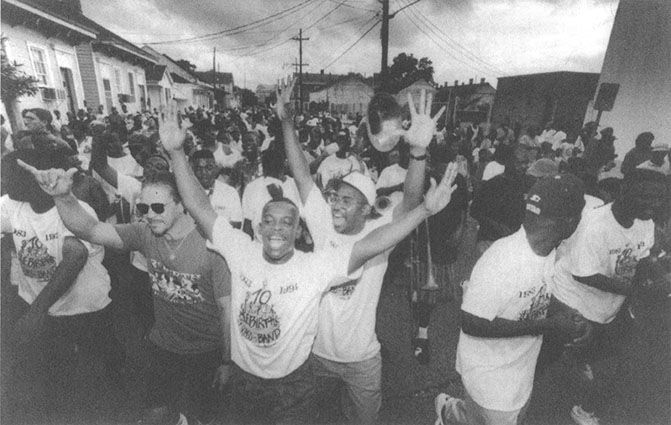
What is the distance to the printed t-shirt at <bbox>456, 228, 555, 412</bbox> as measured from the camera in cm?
208

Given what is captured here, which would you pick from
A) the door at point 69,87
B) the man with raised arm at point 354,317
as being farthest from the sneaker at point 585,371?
the door at point 69,87

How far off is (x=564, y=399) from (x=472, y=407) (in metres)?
1.70

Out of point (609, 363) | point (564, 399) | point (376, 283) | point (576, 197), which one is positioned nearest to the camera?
point (576, 197)

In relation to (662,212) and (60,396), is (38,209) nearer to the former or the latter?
(60,396)

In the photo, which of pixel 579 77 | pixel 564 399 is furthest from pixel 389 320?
pixel 579 77

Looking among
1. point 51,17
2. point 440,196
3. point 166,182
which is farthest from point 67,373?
point 51,17

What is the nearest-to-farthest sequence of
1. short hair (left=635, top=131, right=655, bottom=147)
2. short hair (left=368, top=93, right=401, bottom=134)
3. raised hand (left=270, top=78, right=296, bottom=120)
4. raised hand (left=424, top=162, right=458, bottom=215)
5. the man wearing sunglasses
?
raised hand (left=424, top=162, right=458, bottom=215), the man wearing sunglasses, raised hand (left=270, top=78, right=296, bottom=120), short hair (left=368, top=93, right=401, bottom=134), short hair (left=635, top=131, right=655, bottom=147)

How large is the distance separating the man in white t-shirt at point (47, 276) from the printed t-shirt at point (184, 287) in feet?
1.45

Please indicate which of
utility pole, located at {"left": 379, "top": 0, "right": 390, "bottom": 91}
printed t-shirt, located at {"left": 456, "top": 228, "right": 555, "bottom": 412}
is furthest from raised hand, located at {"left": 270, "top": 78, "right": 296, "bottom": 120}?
utility pole, located at {"left": 379, "top": 0, "right": 390, "bottom": 91}

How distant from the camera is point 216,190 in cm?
415

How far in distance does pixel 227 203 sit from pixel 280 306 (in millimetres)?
2205

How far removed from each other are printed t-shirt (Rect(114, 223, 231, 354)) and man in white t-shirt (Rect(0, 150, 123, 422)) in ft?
1.45

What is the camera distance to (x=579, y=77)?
1065 inches

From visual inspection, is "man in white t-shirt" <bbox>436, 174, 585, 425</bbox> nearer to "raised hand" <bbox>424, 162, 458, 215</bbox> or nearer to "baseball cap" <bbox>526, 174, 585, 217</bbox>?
"baseball cap" <bbox>526, 174, 585, 217</bbox>
